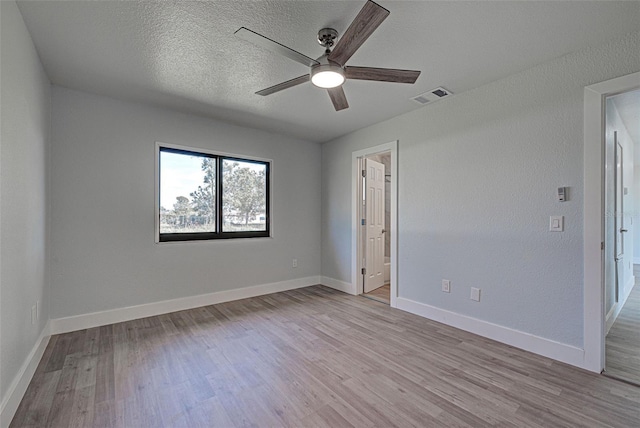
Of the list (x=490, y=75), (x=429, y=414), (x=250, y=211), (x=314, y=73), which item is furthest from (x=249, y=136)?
(x=429, y=414)

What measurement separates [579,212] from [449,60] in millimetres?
1599

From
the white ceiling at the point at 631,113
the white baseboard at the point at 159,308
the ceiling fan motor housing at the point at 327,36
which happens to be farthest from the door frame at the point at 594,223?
the white baseboard at the point at 159,308

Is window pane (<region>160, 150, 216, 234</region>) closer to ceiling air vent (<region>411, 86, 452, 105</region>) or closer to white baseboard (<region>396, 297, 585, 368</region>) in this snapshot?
ceiling air vent (<region>411, 86, 452, 105</region>)

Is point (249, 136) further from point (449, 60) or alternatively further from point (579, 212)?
point (579, 212)

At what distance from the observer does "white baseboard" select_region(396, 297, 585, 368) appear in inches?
88.1

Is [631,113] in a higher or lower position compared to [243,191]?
higher

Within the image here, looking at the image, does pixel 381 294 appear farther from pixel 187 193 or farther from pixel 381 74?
pixel 381 74

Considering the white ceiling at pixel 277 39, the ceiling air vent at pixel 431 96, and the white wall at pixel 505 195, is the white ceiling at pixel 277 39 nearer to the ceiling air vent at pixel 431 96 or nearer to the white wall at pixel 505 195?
the ceiling air vent at pixel 431 96

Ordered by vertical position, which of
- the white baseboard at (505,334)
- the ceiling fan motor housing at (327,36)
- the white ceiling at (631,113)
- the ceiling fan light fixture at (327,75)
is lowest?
the white baseboard at (505,334)

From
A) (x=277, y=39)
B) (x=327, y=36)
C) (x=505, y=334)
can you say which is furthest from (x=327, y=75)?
(x=505, y=334)

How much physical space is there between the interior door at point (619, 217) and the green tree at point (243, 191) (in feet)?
13.6

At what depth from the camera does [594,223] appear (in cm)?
214

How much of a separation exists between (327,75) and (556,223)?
2205mm

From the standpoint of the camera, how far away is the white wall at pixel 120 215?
9.37 ft
